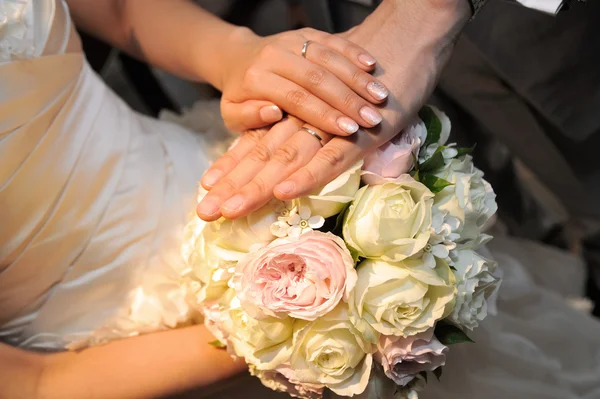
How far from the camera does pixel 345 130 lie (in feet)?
2.27

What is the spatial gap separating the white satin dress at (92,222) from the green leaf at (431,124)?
0.41 metres

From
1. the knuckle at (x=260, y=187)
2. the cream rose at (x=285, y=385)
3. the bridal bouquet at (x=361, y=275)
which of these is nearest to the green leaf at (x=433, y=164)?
the bridal bouquet at (x=361, y=275)

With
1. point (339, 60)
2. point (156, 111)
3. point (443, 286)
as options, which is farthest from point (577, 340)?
point (156, 111)

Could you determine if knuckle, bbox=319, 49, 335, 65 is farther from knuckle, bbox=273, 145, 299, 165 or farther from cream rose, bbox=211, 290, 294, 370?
cream rose, bbox=211, 290, 294, 370

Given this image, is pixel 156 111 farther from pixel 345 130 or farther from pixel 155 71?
pixel 345 130

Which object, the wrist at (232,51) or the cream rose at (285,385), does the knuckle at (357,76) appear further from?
the cream rose at (285,385)

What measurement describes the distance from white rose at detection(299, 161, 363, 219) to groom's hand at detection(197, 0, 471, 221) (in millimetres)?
17

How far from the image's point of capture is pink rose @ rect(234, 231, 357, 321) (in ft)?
1.93

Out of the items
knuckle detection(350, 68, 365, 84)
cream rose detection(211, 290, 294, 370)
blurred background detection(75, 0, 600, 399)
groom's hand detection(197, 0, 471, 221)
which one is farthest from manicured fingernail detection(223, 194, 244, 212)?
blurred background detection(75, 0, 600, 399)

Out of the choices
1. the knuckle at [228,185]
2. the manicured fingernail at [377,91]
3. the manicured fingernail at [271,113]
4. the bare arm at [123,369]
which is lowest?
the bare arm at [123,369]

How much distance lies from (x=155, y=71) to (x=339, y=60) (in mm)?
933

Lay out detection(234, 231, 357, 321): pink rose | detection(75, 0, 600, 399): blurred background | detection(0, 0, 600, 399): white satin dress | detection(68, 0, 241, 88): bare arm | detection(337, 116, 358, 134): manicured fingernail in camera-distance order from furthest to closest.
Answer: detection(75, 0, 600, 399): blurred background
detection(68, 0, 241, 88): bare arm
detection(0, 0, 600, 399): white satin dress
detection(337, 116, 358, 134): manicured fingernail
detection(234, 231, 357, 321): pink rose

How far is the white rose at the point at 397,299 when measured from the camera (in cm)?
60

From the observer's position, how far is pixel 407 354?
2.04ft
